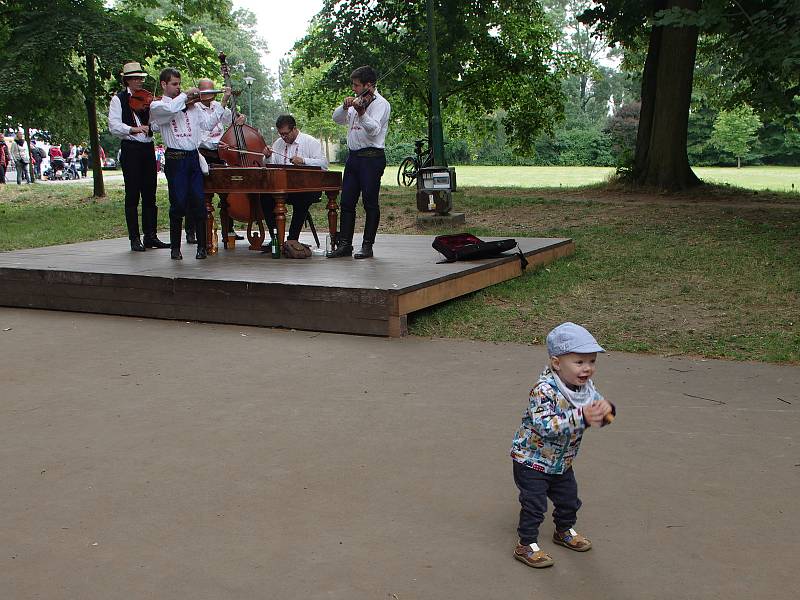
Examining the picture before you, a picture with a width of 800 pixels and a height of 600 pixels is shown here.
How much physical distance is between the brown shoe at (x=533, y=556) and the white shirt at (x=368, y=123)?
6126mm

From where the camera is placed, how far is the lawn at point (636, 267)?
7.69m

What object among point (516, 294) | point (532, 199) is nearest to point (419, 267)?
point (516, 294)

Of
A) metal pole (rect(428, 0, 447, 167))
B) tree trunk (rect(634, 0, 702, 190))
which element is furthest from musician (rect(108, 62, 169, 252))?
tree trunk (rect(634, 0, 702, 190))

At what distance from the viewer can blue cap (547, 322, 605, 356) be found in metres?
3.51

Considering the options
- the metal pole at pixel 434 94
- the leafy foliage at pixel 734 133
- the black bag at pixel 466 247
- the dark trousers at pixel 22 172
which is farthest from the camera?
the leafy foliage at pixel 734 133

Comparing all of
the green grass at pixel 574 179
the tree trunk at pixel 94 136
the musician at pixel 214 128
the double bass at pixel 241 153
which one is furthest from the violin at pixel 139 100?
the green grass at pixel 574 179

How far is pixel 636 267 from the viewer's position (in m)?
10.5

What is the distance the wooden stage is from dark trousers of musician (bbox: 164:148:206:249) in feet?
1.54

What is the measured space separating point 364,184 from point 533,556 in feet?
20.9

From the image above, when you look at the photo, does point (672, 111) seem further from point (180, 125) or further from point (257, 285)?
point (257, 285)

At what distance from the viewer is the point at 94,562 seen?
360 centimetres

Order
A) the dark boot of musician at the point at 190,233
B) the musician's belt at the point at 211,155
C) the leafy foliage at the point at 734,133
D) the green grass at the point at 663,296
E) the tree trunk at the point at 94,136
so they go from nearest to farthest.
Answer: the green grass at the point at 663,296
the musician's belt at the point at 211,155
the dark boot of musician at the point at 190,233
the tree trunk at the point at 94,136
the leafy foliage at the point at 734,133

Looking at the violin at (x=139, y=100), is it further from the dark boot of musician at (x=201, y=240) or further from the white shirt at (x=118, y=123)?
the dark boot of musician at (x=201, y=240)

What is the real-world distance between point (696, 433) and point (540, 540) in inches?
66.6
